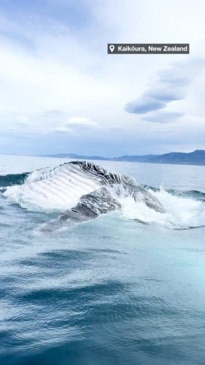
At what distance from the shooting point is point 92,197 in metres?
11.4

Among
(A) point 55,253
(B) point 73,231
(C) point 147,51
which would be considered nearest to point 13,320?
(A) point 55,253

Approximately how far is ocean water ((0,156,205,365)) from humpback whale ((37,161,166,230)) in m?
0.97

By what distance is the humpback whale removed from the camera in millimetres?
10450

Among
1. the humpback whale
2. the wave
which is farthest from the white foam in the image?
the humpback whale

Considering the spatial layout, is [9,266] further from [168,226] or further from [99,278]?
[168,226]

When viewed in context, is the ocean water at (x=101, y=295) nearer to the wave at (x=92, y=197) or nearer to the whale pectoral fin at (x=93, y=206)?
the whale pectoral fin at (x=93, y=206)

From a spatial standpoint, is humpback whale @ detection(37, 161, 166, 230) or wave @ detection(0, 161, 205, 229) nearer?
humpback whale @ detection(37, 161, 166, 230)

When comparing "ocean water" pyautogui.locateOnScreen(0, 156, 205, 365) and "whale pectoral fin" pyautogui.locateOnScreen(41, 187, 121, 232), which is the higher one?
"whale pectoral fin" pyautogui.locateOnScreen(41, 187, 121, 232)

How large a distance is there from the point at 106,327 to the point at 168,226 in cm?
633

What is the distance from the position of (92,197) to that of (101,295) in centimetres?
662

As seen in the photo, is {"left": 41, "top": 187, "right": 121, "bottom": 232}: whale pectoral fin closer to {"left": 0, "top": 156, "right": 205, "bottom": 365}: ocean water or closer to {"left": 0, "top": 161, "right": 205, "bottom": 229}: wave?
{"left": 0, "top": 161, "right": 205, "bottom": 229}: wave

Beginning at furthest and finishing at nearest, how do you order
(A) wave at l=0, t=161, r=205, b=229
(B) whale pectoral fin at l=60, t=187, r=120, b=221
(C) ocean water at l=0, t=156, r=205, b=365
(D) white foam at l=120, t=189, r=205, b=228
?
(A) wave at l=0, t=161, r=205, b=229 < (D) white foam at l=120, t=189, r=205, b=228 < (B) whale pectoral fin at l=60, t=187, r=120, b=221 < (C) ocean water at l=0, t=156, r=205, b=365

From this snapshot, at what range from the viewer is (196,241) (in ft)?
27.5

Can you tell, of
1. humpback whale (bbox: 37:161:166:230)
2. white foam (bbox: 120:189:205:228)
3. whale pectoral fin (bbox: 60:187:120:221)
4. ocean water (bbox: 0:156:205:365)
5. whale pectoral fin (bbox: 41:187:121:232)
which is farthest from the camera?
white foam (bbox: 120:189:205:228)
